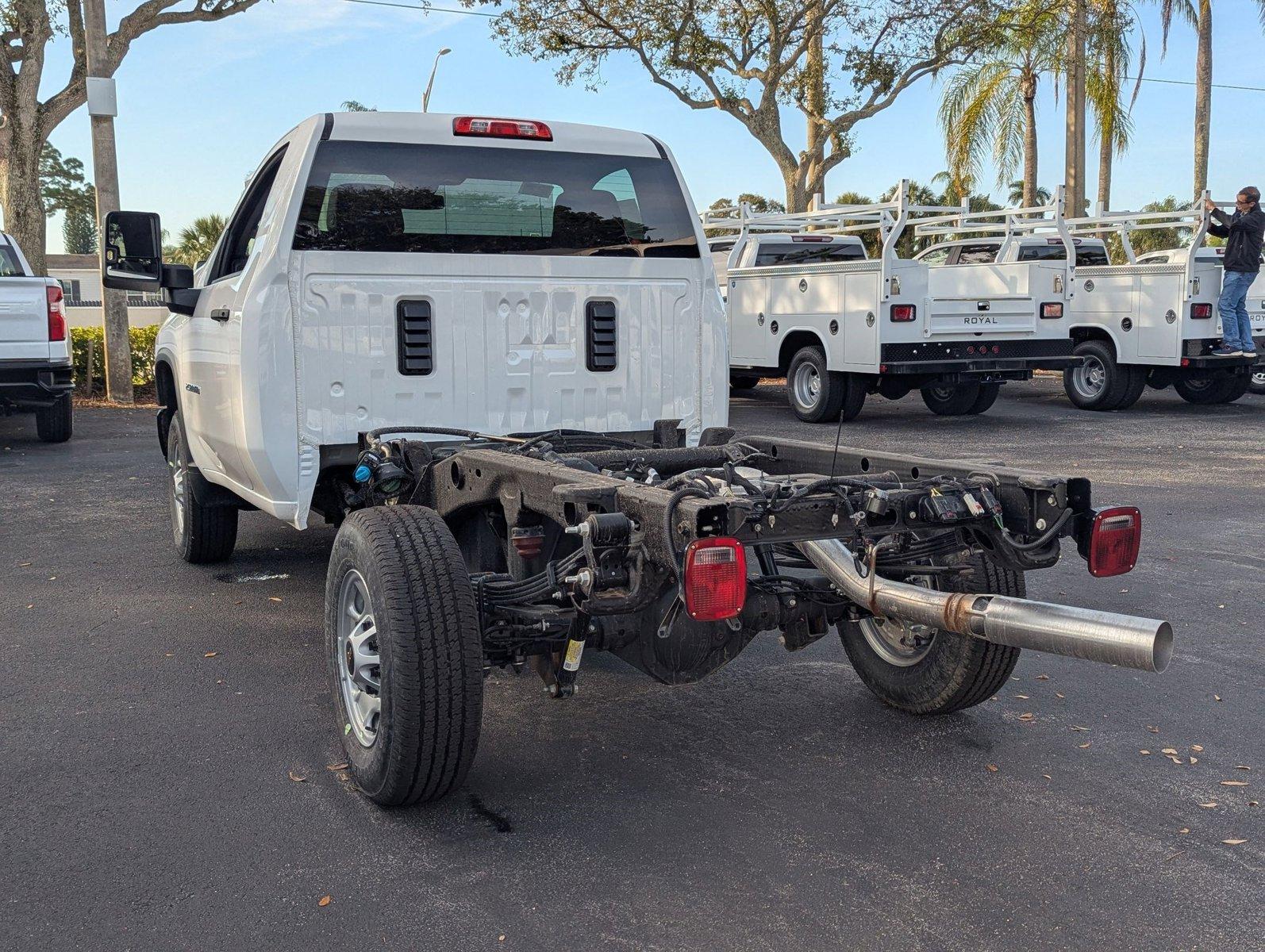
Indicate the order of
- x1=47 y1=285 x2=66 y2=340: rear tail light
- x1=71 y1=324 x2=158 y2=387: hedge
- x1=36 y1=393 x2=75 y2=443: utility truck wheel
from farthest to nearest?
x1=71 y1=324 x2=158 y2=387: hedge < x1=36 y1=393 x2=75 y2=443: utility truck wheel < x1=47 y1=285 x2=66 y2=340: rear tail light

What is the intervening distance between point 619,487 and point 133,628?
3238mm

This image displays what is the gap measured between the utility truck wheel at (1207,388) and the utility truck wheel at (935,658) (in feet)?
41.5

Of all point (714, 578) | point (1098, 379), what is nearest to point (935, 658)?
point (714, 578)

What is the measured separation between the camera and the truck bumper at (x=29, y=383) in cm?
1145

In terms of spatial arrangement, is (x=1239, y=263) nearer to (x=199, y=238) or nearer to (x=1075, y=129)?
(x=1075, y=129)

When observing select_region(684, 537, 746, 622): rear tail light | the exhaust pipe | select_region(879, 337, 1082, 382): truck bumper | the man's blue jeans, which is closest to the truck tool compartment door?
the exhaust pipe

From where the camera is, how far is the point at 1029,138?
28500 mm

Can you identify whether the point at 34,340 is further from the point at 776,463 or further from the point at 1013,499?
the point at 1013,499

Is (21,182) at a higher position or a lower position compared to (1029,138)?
lower

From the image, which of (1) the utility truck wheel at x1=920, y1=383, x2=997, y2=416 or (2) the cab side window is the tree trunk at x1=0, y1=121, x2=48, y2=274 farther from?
(2) the cab side window

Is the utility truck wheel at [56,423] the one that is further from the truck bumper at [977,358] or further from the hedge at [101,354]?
the truck bumper at [977,358]

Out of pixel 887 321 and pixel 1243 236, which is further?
pixel 1243 236

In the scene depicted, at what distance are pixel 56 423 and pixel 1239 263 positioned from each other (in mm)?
12541

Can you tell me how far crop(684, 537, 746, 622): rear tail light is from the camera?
9.83ft
